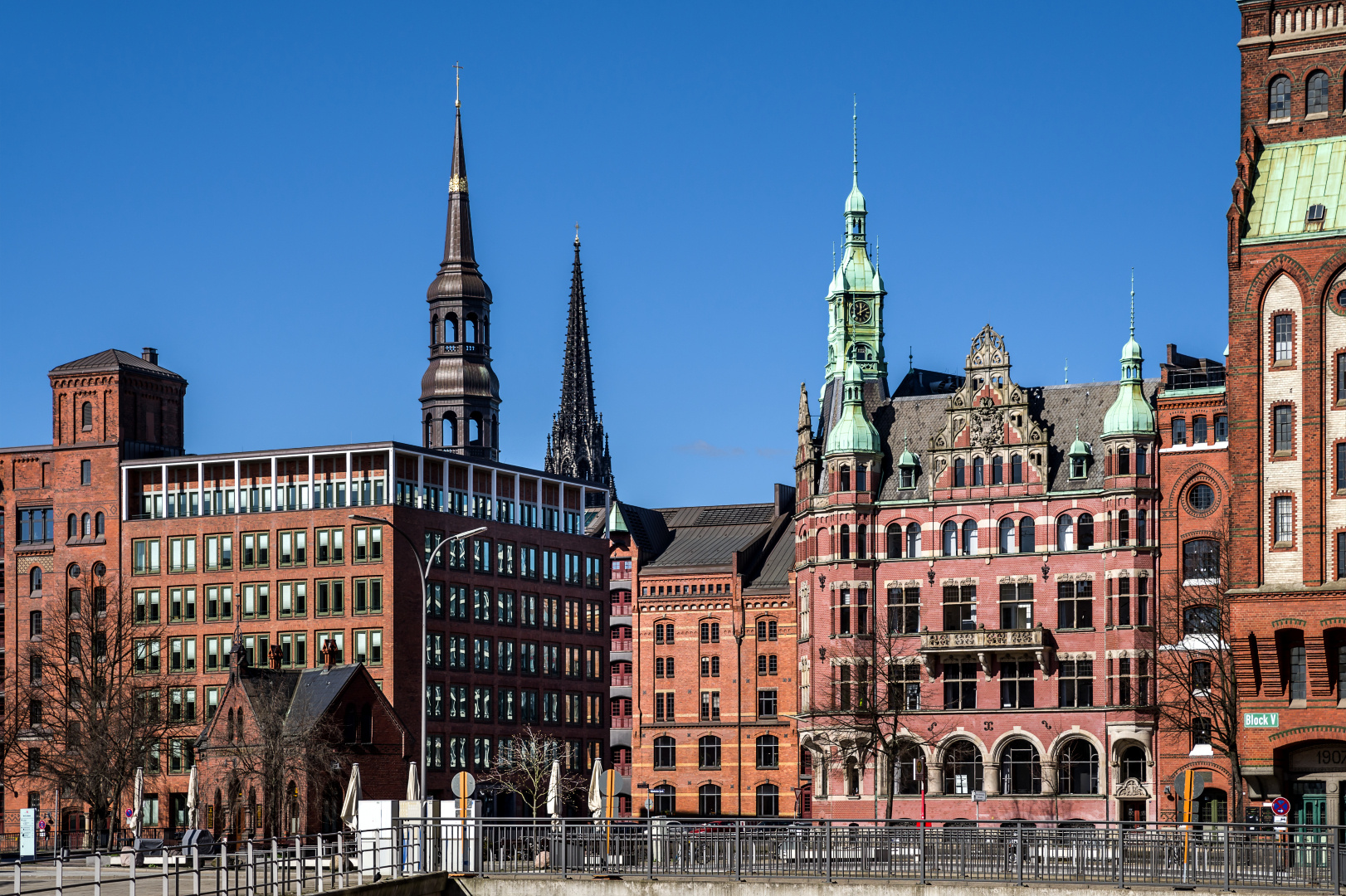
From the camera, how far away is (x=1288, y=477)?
75.6m

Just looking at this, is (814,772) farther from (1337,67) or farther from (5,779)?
(1337,67)

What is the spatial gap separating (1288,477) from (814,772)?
4865 cm

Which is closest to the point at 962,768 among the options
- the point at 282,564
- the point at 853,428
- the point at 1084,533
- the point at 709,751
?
the point at 1084,533

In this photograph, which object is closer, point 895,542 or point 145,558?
point 895,542

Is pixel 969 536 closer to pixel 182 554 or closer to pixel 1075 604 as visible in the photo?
pixel 1075 604

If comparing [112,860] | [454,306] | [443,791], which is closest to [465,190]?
[454,306]

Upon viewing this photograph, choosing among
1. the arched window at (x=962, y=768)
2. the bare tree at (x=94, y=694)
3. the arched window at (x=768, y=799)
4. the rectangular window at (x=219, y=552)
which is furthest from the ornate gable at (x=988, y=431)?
the bare tree at (x=94, y=694)

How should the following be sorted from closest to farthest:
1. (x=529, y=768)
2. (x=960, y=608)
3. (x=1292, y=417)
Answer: (x=1292, y=417) < (x=960, y=608) < (x=529, y=768)

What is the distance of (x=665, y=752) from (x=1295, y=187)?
78.1 metres

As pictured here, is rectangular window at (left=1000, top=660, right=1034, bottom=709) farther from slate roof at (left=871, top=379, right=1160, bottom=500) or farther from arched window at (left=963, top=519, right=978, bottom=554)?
slate roof at (left=871, top=379, right=1160, bottom=500)

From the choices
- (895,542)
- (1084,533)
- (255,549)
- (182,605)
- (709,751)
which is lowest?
(709,751)

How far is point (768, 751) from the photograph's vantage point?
470ft

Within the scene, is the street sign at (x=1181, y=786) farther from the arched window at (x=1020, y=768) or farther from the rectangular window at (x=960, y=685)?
the rectangular window at (x=960, y=685)

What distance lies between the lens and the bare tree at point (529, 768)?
419ft
